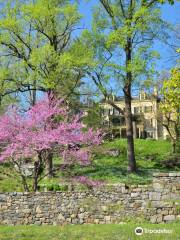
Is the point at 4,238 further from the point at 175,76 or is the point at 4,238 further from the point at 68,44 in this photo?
the point at 68,44

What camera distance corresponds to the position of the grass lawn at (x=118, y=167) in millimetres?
23734

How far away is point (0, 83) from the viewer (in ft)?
95.7

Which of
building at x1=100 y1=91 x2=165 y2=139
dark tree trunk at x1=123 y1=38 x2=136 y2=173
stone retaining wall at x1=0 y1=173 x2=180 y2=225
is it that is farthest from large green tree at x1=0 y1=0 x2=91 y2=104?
building at x1=100 y1=91 x2=165 y2=139

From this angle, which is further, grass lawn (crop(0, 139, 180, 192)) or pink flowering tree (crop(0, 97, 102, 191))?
grass lawn (crop(0, 139, 180, 192))

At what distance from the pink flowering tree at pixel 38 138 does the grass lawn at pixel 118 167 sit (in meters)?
1.24

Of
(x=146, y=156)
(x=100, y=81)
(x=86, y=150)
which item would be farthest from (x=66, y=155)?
(x=146, y=156)

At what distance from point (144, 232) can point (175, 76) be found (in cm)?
901

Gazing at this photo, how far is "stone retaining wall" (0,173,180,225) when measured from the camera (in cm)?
1655

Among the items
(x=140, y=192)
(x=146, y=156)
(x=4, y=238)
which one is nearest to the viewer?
(x=4, y=238)

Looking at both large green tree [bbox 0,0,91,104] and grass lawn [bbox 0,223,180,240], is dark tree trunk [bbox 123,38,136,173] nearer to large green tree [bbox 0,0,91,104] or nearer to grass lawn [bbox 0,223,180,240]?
large green tree [bbox 0,0,91,104]

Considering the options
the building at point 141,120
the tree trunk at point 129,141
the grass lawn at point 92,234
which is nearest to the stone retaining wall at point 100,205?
the grass lawn at point 92,234

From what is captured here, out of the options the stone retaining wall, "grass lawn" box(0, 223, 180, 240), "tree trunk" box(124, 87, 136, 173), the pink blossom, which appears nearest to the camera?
"grass lawn" box(0, 223, 180, 240)

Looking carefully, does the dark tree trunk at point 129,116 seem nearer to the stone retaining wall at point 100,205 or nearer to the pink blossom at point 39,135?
the pink blossom at point 39,135

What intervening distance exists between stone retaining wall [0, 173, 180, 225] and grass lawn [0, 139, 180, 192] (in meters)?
2.42
